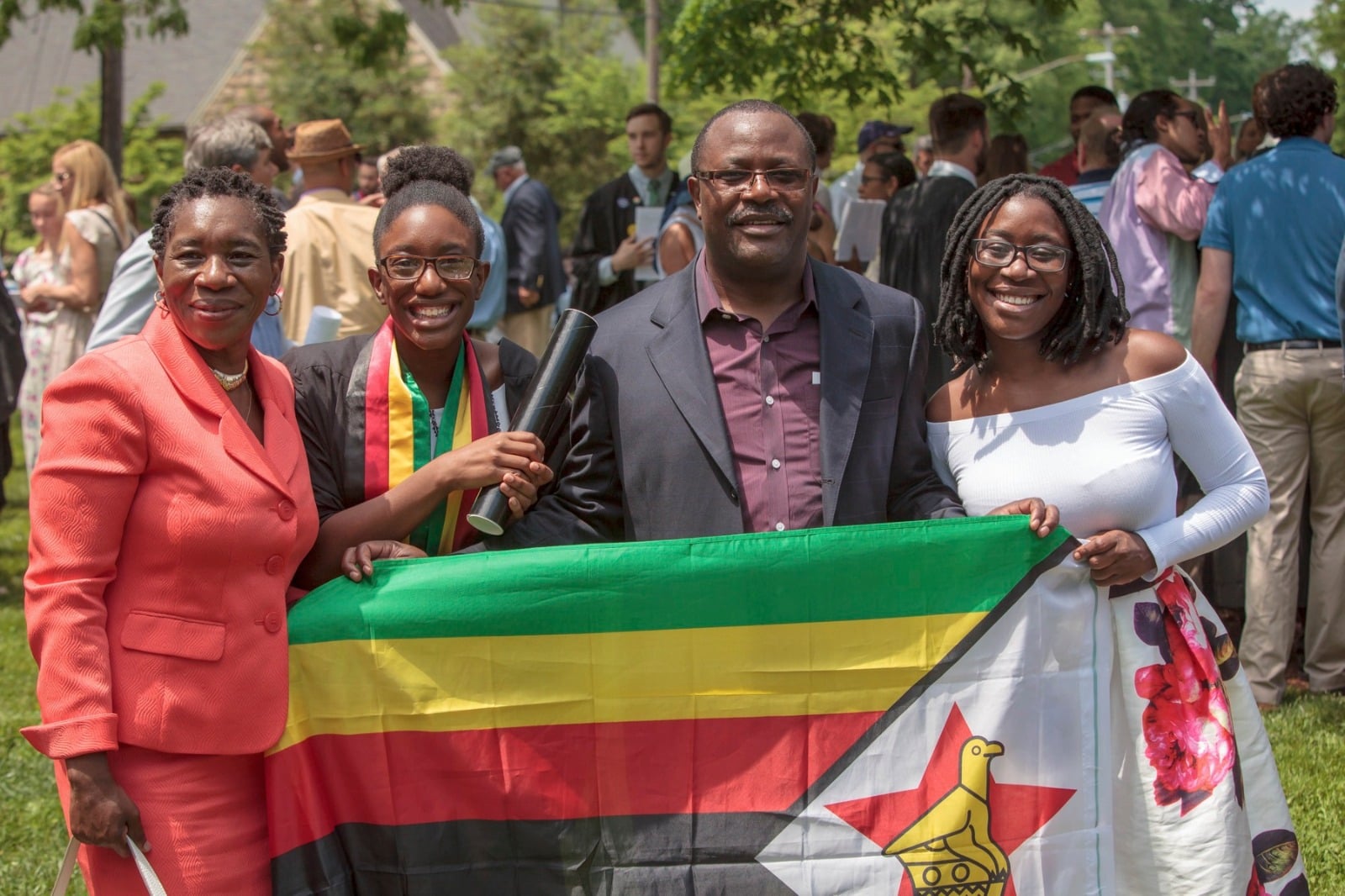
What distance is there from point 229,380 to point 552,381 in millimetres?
707

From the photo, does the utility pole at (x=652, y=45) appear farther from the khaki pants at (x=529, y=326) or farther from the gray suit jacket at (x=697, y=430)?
the gray suit jacket at (x=697, y=430)

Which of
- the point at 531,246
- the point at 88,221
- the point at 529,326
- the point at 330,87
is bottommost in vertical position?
the point at 529,326

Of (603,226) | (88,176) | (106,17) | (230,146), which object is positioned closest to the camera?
(230,146)

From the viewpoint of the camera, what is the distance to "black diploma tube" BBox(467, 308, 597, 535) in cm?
327

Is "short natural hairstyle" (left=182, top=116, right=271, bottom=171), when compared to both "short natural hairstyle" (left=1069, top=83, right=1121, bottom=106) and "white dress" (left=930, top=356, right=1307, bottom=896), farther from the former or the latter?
"short natural hairstyle" (left=1069, top=83, right=1121, bottom=106)

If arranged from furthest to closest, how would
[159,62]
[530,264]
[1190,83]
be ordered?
[1190,83]
[159,62]
[530,264]

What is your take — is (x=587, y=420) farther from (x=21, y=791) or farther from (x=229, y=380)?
(x=21, y=791)

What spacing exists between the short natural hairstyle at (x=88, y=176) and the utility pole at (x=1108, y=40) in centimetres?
2544

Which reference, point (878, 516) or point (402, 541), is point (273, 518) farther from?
point (878, 516)

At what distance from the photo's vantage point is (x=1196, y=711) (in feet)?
10.9

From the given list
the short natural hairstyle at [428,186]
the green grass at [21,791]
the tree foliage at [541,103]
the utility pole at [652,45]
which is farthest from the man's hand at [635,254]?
the tree foliage at [541,103]

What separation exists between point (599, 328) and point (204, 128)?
10.7ft

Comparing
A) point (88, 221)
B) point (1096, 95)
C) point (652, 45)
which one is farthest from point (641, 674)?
point (652, 45)

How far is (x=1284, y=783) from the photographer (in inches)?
205
